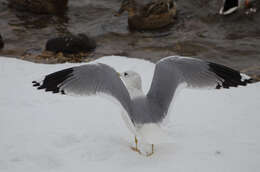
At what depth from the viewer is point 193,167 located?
3334 mm

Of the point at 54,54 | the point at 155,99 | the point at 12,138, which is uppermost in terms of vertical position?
the point at 155,99

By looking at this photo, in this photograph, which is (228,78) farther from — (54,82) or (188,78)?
(54,82)

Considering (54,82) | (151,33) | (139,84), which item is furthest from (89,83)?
(151,33)

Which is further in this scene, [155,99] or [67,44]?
[67,44]

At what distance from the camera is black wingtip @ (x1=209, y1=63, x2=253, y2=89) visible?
146 inches

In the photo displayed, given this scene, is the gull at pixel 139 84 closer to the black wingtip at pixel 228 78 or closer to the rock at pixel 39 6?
the black wingtip at pixel 228 78

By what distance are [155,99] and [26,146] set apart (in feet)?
4.73

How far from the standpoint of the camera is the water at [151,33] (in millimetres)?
7818

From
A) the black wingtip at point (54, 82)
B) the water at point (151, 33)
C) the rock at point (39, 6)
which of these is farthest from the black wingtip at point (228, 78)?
the rock at point (39, 6)

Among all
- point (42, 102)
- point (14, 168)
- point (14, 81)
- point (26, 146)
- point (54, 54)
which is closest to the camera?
point (14, 168)

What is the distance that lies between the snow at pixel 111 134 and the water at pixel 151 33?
7.32 feet

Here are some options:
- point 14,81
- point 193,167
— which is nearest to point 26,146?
point 193,167

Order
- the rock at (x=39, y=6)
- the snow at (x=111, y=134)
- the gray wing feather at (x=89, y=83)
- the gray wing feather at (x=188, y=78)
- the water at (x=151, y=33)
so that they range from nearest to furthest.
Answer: the snow at (x=111, y=134), the gray wing feather at (x=89, y=83), the gray wing feather at (x=188, y=78), the water at (x=151, y=33), the rock at (x=39, y=6)

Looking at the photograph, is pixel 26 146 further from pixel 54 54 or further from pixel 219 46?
pixel 219 46
